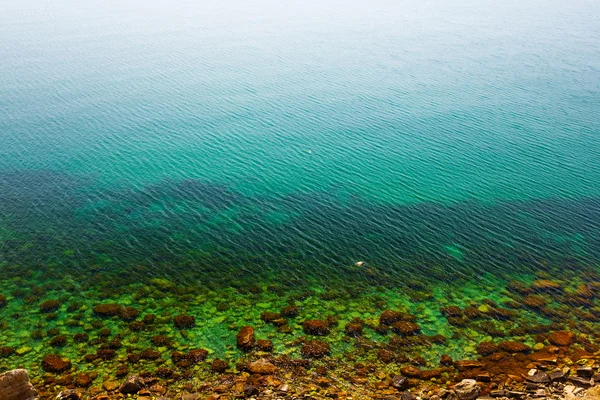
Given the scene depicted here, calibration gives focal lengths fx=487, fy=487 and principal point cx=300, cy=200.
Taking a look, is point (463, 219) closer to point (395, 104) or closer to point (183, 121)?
point (395, 104)

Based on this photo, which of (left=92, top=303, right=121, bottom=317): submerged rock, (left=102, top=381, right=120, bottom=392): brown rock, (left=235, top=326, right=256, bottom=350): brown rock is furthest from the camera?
(left=92, top=303, right=121, bottom=317): submerged rock

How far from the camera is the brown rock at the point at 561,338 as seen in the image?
27875 mm

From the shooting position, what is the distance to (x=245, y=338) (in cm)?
2752

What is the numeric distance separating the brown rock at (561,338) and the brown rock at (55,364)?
26726mm

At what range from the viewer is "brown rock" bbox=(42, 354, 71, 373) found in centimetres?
2489

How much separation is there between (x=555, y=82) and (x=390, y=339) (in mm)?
70294

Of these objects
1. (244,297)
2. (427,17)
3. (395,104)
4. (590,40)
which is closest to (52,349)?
(244,297)

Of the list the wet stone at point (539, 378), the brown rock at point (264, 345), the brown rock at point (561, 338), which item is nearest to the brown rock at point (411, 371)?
the wet stone at point (539, 378)

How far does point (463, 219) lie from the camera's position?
42.5 meters

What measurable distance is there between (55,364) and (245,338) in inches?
388

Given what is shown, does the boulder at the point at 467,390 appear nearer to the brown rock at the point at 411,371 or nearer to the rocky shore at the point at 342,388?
the rocky shore at the point at 342,388

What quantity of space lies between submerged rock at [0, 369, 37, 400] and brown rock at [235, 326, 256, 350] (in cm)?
1046

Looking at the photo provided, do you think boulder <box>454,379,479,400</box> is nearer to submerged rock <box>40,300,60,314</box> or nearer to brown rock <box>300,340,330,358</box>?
brown rock <box>300,340,330,358</box>

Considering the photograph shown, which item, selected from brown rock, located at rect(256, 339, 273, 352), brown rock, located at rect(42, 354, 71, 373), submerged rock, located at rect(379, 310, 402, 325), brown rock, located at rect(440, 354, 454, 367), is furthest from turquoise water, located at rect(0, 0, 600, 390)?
brown rock, located at rect(42, 354, 71, 373)
